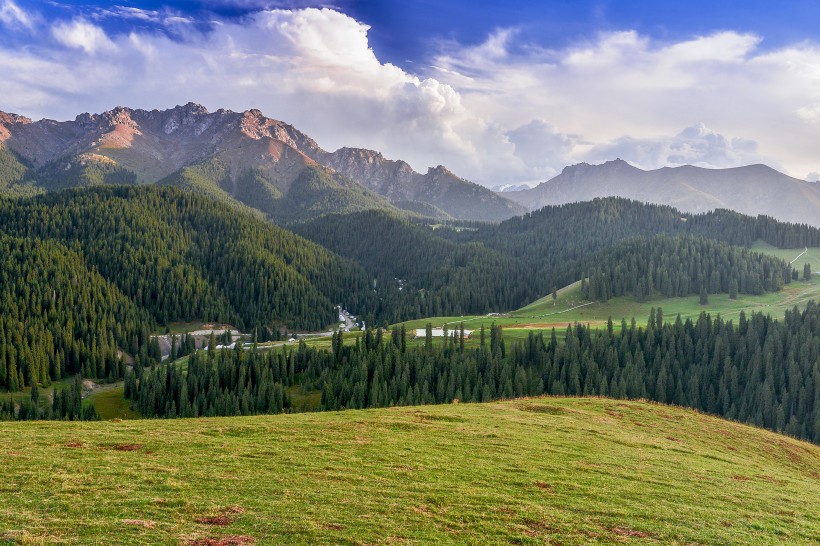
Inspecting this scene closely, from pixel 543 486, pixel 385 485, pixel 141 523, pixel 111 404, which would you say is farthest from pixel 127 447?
pixel 111 404

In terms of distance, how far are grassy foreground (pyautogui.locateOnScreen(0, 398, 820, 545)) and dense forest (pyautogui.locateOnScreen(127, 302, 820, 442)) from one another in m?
61.4

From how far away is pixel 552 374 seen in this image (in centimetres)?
12488

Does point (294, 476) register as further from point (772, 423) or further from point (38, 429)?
point (772, 423)

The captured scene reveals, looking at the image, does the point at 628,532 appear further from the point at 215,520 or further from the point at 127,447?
the point at 127,447

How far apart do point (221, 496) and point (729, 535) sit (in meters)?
25.7

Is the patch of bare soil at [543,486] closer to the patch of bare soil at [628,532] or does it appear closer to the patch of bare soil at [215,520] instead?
the patch of bare soil at [628,532]

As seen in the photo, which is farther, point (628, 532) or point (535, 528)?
point (628, 532)

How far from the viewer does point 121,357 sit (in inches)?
7362

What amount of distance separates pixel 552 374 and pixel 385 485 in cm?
10329

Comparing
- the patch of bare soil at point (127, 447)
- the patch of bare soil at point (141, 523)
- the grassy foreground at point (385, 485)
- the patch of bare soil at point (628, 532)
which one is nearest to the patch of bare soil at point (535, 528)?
the grassy foreground at point (385, 485)

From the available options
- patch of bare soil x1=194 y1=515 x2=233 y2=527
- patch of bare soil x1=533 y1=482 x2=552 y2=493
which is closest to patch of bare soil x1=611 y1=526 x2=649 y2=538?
patch of bare soil x1=533 y1=482 x2=552 y2=493

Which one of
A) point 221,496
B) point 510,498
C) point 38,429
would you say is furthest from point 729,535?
point 38,429

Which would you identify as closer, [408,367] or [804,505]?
[804,505]

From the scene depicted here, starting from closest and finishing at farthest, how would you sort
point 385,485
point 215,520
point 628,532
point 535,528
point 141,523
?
point 141,523, point 215,520, point 535,528, point 628,532, point 385,485
